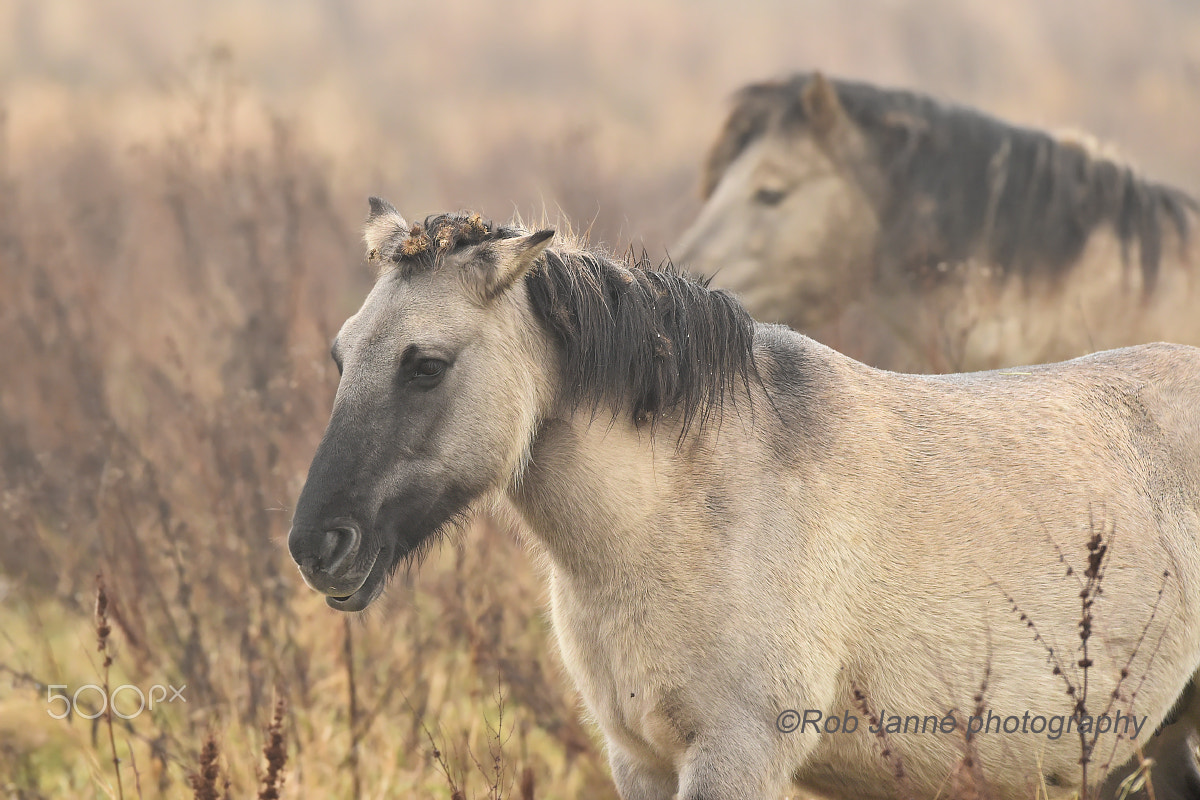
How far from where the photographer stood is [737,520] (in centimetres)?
309

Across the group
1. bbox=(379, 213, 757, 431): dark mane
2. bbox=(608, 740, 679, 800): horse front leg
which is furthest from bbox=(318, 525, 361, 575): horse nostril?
bbox=(608, 740, 679, 800): horse front leg

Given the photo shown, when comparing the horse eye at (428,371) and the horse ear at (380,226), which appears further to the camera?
the horse ear at (380,226)

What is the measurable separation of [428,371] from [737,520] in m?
0.89

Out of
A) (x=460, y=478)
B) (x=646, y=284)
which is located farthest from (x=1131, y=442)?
(x=460, y=478)

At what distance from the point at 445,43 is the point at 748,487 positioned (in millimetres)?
25459

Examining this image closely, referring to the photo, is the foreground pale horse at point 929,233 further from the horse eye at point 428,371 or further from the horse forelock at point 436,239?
the horse eye at point 428,371

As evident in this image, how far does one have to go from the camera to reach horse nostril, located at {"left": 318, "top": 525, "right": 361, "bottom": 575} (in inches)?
111

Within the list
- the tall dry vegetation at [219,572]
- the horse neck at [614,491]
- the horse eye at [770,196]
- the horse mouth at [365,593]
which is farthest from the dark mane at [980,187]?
the horse mouth at [365,593]

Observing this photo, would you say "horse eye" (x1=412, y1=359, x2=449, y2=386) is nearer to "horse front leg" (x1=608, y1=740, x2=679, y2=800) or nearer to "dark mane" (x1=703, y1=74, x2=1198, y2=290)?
"horse front leg" (x1=608, y1=740, x2=679, y2=800)

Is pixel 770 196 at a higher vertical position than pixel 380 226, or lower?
lower

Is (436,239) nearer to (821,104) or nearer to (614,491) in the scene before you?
(614,491)

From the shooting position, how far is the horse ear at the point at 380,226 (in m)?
3.33

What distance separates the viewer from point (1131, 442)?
11.6 feet

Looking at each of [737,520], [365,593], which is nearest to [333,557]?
[365,593]
